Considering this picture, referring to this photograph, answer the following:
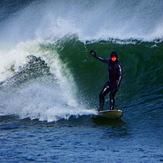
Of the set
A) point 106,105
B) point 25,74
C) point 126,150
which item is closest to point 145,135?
point 126,150

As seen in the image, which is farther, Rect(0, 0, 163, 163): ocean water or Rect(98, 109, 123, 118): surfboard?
Rect(98, 109, 123, 118): surfboard

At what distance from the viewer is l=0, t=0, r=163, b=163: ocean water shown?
248 inches

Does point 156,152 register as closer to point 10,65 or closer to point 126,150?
point 126,150

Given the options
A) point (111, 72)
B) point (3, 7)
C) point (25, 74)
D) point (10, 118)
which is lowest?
point (10, 118)

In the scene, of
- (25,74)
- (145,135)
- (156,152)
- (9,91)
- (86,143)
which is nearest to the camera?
(156,152)

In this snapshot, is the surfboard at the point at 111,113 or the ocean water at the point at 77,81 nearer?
the ocean water at the point at 77,81

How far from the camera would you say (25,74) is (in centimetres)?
1264

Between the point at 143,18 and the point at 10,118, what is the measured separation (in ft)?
30.9

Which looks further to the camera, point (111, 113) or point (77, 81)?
point (77, 81)

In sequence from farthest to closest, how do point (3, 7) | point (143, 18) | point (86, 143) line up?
point (3, 7)
point (143, 18)
point (86, 143)

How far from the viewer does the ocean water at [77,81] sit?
6293 millimetres

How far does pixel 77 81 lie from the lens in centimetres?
1154

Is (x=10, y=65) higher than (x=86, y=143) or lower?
higher

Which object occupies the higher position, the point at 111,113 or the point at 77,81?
the point at 77,81
